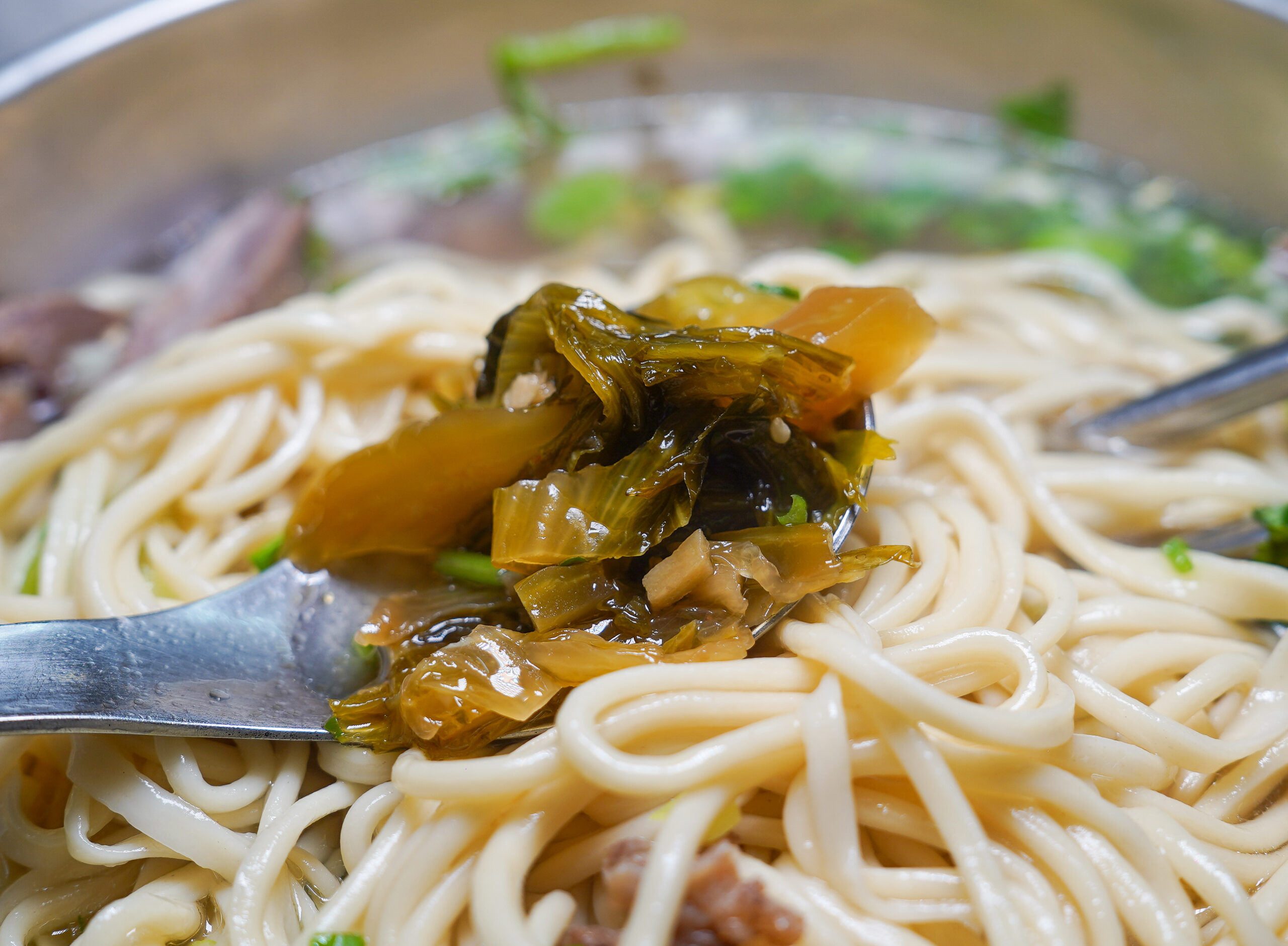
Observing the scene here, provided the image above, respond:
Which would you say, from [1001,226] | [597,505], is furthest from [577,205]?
[597,505]

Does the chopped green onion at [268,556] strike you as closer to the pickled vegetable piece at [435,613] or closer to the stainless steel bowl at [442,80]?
the pickled vegetable piece at [435,613]

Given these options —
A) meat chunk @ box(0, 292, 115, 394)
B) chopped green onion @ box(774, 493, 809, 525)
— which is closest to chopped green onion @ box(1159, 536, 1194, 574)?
chopped green onion @ box(774, 493, 809, 525)

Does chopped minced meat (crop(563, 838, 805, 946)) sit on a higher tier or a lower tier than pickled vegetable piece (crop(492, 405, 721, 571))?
lower

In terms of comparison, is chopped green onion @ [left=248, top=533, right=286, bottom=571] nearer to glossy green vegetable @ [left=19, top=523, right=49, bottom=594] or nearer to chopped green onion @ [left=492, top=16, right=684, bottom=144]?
glossy green vegetable @ [left=19, top=523, right=49, bottom=594]

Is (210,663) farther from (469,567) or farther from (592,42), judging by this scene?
(592,42)

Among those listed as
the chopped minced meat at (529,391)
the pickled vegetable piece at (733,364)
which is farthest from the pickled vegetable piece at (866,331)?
the chopped minced meat at (529,391)

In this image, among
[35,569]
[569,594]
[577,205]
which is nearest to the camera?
[569,594]
